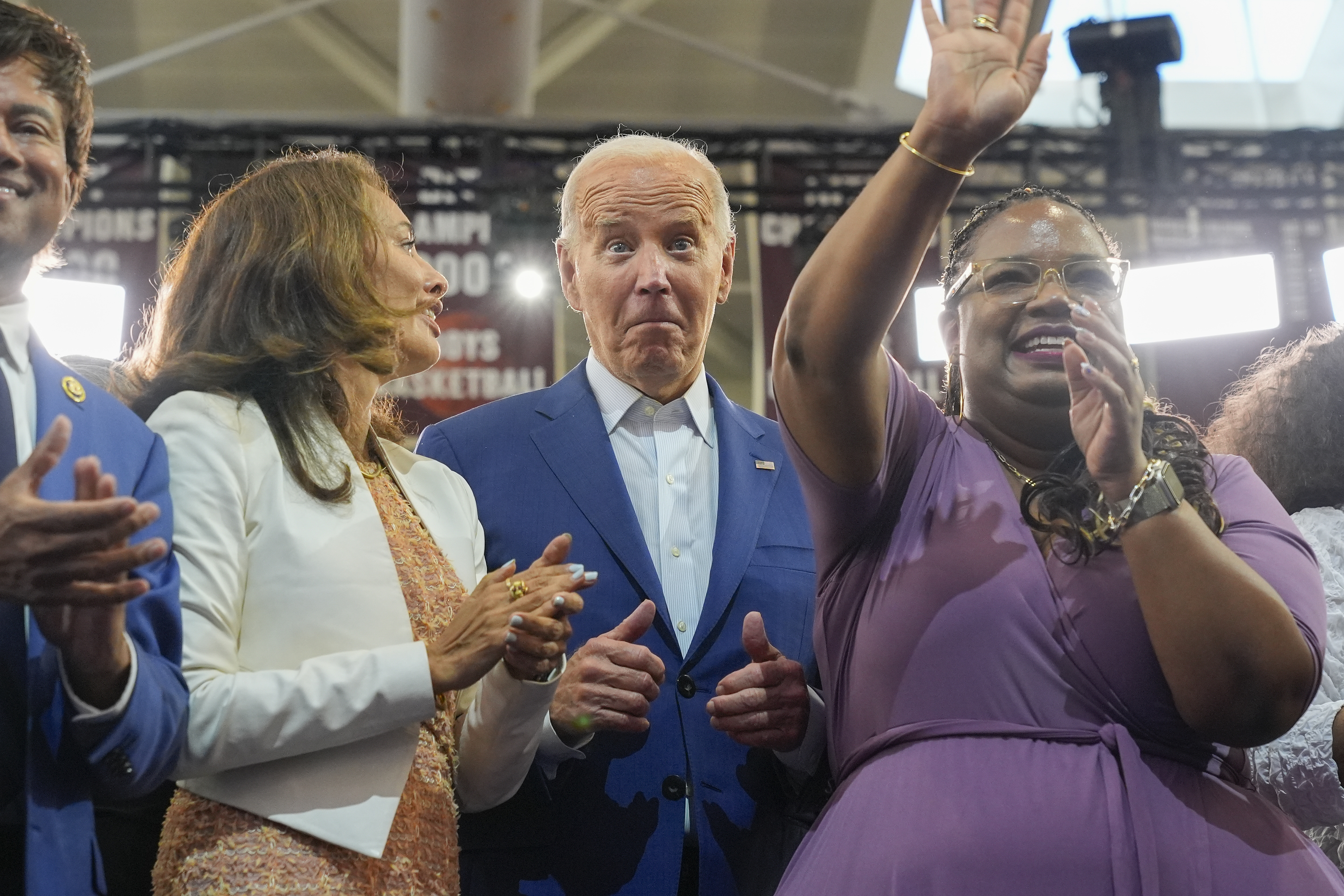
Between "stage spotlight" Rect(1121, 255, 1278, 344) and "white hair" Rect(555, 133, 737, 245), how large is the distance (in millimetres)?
5188

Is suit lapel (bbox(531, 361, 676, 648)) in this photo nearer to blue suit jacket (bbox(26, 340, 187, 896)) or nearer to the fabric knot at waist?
the fabric knot at waist

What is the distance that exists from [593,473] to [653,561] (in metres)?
0.19

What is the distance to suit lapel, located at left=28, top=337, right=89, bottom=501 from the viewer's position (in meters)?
1.39

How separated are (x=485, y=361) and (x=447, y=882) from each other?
545cm

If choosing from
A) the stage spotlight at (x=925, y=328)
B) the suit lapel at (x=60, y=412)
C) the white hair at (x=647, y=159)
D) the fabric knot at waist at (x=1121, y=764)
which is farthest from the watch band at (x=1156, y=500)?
the stage spotlight at (x=925, y=328)

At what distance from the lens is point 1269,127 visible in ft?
24.0

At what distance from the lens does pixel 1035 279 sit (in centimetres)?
162

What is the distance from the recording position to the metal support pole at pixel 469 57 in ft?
19.9

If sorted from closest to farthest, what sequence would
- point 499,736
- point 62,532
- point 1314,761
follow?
1. point 62,532
2. point 499,736
3. point 1314,761

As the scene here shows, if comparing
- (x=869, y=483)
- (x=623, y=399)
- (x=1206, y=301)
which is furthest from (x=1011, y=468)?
(x=1206, y=301)

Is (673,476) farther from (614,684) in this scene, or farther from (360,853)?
(360,853)

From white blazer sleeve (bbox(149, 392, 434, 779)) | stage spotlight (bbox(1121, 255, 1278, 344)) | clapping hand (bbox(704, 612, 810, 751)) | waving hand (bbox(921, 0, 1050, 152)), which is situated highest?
stage spotlight (bbox(1121, 255, 1278, 344))

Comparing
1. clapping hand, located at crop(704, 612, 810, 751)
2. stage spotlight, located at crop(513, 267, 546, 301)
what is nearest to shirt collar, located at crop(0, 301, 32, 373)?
clapping hand, located at crop(704, 612, 810, 751)

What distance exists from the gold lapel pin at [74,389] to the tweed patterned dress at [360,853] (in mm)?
404
